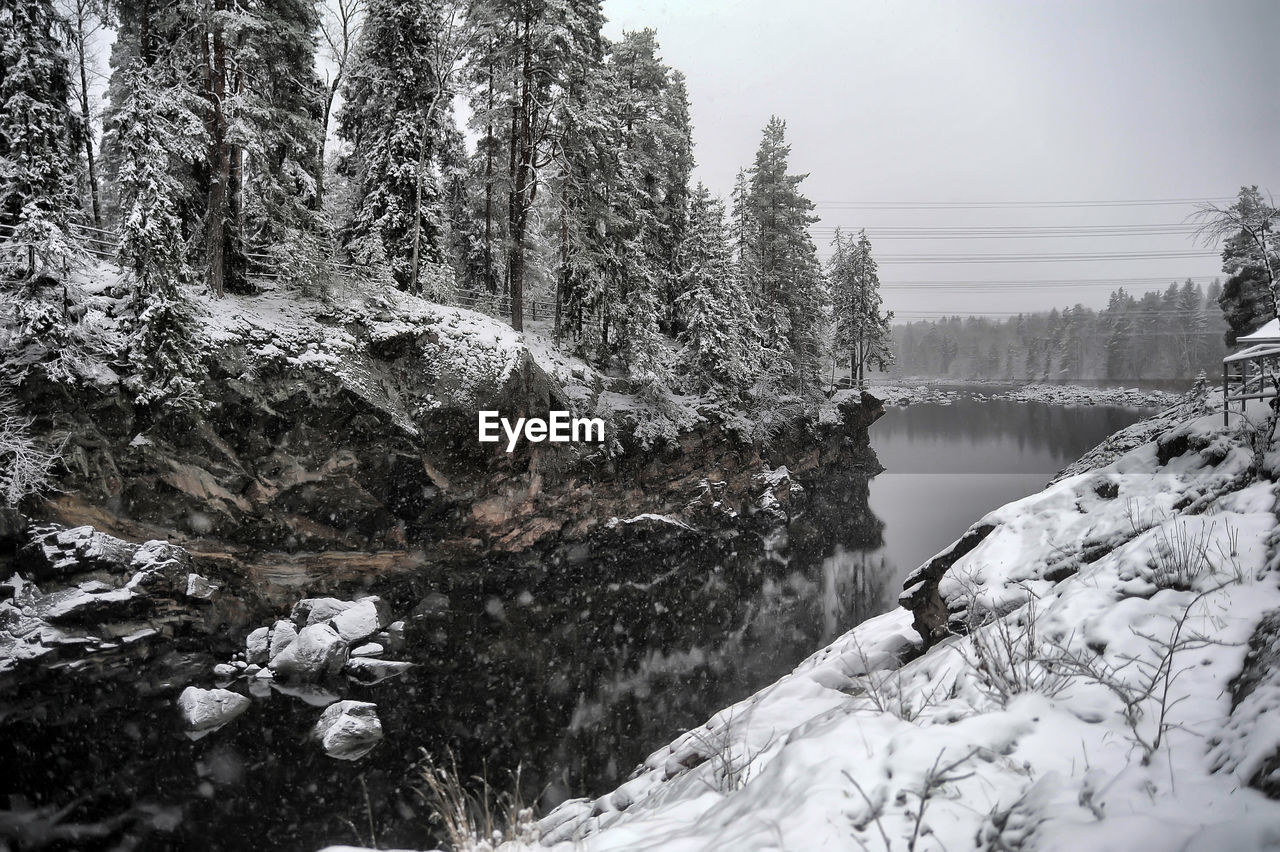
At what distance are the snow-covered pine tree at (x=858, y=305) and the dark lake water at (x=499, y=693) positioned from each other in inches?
806

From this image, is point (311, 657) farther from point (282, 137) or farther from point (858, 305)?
point (858, 305)

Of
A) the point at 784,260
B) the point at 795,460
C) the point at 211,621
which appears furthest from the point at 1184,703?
the point at 784,260

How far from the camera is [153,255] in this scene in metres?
11.5

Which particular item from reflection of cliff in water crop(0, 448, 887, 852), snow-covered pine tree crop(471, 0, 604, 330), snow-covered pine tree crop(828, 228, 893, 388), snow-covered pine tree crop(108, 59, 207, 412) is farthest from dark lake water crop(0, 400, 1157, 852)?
snow-covered pine tree crop(828, 228, 893, 388)

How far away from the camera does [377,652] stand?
11.3 metres

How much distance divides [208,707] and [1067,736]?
11.5 metres

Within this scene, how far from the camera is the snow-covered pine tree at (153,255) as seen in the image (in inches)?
453

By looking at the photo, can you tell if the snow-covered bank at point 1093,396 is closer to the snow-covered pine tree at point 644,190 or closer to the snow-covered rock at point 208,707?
the snow-covered pine tree at point 644,190

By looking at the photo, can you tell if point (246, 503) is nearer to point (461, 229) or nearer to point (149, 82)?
point (149, 82)

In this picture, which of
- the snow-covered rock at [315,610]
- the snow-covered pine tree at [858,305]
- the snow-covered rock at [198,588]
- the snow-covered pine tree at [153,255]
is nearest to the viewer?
the snow-covered pine tree at [153,255]

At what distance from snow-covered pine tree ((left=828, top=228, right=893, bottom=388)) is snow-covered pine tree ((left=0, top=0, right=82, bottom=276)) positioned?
122 feet

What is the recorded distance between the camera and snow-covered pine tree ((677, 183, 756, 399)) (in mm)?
23094

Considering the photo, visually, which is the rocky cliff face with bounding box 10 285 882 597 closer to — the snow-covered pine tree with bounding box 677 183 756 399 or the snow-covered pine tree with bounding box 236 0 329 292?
the snow-covered pine tree with bounding box 236 0 329 292

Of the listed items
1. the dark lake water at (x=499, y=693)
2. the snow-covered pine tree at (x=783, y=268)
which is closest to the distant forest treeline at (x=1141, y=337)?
the dark lake water at (x=499, y=693)
